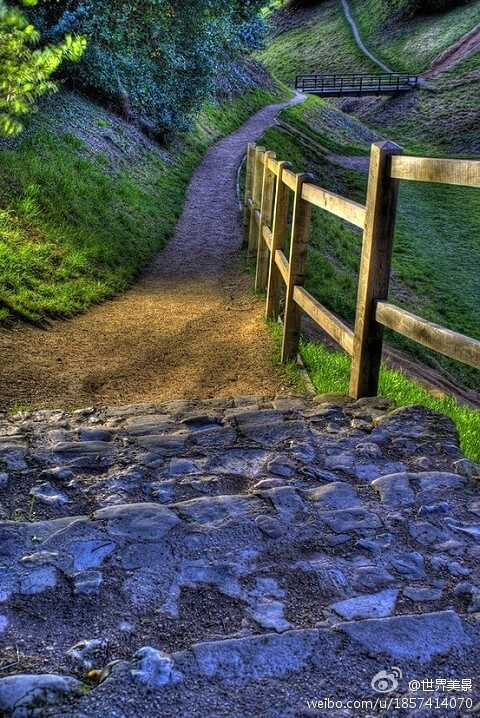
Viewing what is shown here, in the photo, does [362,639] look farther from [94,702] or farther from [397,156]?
[397,156]

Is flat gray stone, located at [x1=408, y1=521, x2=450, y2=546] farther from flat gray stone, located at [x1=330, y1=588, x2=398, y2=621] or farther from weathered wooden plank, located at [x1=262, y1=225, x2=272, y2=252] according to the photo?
weathered wooden plank, located at [x1=262, y1=225, x2=272, y2=252]

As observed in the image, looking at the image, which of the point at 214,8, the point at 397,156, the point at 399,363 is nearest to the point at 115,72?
the point at 214,8

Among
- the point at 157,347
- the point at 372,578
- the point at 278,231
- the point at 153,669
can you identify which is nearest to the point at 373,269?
the point at 372,578

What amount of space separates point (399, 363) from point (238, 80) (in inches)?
1161

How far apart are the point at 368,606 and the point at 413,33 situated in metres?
57.0

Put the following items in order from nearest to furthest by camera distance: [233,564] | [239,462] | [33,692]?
[33,692] < [233,564] < [239,462]

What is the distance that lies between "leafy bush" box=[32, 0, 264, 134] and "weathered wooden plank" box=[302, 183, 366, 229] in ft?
33.8

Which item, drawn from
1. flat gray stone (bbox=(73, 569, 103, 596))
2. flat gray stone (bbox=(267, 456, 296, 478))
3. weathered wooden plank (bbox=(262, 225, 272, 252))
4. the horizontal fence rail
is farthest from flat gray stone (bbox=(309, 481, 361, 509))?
the horizontal fence rail

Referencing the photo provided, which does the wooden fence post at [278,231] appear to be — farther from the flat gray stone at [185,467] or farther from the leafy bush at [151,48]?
the leafy bush at [151,48]

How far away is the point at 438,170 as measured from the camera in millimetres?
3914

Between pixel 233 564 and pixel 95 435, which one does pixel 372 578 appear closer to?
pixel 233 564

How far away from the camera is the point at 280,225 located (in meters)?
7.49

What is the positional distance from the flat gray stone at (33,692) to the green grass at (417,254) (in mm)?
8596

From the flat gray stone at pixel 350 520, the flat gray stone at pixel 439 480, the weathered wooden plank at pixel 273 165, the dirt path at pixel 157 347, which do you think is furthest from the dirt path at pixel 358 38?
the flat gray stone at pixel 350 520
